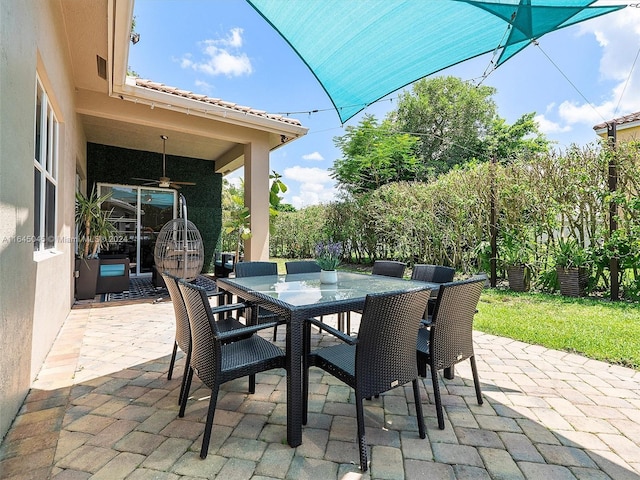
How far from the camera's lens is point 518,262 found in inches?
242

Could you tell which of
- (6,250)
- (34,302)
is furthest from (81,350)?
(6,250)

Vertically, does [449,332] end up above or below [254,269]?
below

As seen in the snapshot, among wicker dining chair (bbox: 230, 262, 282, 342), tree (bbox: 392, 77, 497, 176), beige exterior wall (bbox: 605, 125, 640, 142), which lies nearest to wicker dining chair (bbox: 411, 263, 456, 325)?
wicker dining chair (bbox: 230, 262, 282, 342)

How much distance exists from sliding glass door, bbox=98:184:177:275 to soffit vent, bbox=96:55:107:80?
15.2ft

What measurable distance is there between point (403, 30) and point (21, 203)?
11.7 ft

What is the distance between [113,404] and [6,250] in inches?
49.1

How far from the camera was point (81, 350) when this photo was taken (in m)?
3.26

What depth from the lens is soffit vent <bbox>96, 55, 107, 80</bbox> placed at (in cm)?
429

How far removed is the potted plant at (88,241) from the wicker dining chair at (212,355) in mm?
4675

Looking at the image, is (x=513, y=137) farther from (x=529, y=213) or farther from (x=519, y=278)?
(x=519, y=278)

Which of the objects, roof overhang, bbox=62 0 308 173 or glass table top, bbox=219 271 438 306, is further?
roof overhang, bbox=62 0 308 173

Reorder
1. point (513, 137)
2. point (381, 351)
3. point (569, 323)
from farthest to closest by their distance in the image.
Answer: point (513, 137) → point (569, 323) → point (381, 351)

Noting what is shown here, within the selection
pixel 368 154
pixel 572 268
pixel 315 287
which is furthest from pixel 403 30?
pixel 368 154

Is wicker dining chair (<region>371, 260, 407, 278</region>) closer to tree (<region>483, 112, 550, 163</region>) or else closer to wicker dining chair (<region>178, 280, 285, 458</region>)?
wicker dining chair (<region>178, 280, 285, 458</region>)
